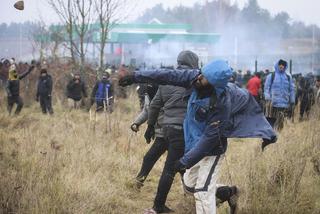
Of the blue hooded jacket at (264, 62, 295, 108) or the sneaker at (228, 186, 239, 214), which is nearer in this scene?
the sneaker at (228, 186, 239, 214)

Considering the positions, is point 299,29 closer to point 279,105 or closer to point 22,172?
point 279,105

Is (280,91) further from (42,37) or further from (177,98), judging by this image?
(42,37)

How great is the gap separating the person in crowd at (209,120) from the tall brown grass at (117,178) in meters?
0.83

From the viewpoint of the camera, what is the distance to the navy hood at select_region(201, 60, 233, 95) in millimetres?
4121

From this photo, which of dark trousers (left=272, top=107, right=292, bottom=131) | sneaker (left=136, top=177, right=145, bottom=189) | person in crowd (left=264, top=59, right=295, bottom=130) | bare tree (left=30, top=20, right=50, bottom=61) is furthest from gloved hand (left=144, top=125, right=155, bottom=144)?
bare tree (left=30, top=20, right=50, bottom=61)

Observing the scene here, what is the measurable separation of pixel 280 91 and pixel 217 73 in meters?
6.13

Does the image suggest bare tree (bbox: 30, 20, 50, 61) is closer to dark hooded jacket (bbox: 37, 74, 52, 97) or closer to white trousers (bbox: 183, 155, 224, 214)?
dark hooded jacket (bbox: 37, 74, 52, 97)

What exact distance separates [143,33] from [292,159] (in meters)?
37.6

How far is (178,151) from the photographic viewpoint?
543 cm

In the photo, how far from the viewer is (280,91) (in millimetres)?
9977

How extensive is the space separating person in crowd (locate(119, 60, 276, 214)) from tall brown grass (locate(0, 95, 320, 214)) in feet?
2.72

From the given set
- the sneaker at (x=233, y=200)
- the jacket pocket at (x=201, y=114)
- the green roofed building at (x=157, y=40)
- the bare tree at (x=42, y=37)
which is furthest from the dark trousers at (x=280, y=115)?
the green roofed building at (x=157, y=40)

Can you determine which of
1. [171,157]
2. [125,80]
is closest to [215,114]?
[125,80]

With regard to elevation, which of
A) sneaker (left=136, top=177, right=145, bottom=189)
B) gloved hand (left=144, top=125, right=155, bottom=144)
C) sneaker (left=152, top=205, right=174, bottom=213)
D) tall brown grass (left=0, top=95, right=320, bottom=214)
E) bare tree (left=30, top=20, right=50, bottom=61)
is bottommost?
sneaker (left=152, top=205, right=174, bottom=213)
